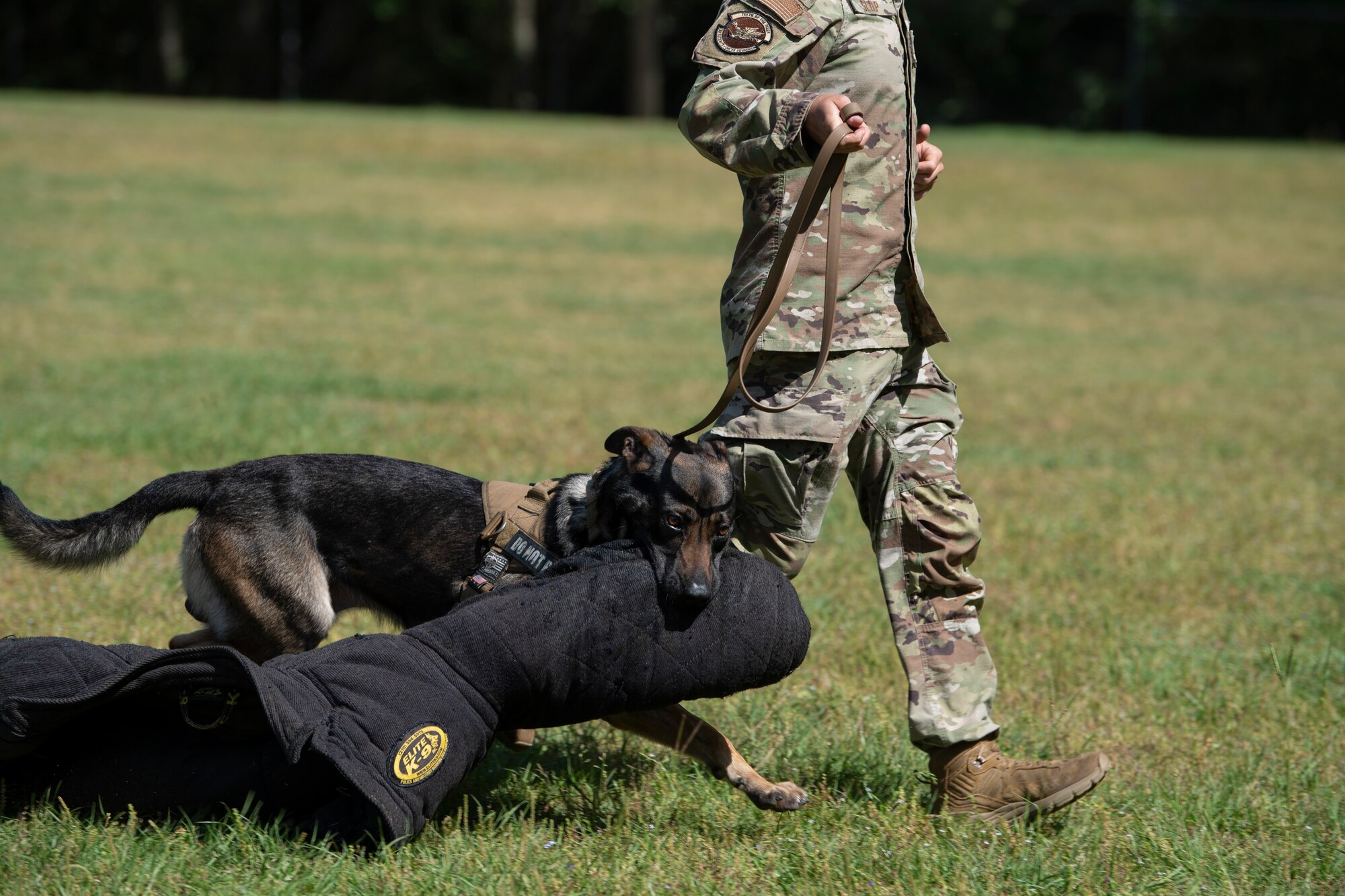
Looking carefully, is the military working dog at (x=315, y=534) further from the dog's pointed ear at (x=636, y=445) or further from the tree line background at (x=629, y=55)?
the tree line background at (x=629, y=55)

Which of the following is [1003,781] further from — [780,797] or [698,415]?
[698,415]

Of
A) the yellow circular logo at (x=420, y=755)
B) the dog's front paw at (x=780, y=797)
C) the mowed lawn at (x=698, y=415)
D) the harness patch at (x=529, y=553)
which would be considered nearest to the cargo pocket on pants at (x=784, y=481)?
the harness patch at (x=529, y=553)

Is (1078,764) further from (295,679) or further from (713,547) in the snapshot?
(295,679)

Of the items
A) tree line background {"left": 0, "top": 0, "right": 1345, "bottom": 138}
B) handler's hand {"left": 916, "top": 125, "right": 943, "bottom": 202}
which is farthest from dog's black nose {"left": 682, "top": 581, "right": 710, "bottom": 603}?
tree line background {"left": 0, "top": 0, "right": 1345, "bottom": 138}

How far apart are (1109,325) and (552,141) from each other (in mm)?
15004

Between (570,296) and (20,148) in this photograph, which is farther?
(20,148)

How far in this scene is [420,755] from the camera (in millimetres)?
3143

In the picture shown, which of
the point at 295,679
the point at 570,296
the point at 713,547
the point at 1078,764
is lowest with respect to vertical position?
the point at 570,296

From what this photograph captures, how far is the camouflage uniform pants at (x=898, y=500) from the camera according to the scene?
3529 mm

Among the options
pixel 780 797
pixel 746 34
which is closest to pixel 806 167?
pixel 746 34

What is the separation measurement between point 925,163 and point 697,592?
150 cm

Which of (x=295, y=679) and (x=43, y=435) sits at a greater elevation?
(x=295, y=679)

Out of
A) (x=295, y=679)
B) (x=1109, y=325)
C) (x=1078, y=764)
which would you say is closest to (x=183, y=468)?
(x=295, y=679)

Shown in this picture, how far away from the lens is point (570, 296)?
14773 millimetres
